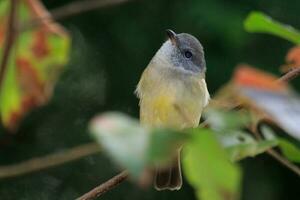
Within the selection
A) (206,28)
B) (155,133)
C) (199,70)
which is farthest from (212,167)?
(206,28)

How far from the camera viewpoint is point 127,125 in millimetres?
738

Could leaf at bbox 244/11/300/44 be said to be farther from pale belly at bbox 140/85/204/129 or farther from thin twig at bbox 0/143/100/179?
pale belly at bbox 140/85/204/129

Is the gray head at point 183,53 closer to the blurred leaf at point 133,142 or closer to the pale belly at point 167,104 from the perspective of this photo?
the pale belly at point 167,104

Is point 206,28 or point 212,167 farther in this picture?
point 206,28

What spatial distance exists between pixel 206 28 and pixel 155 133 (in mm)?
4359

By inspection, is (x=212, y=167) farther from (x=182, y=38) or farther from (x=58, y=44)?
(x=182, y=38)

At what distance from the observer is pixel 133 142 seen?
72 centimetres

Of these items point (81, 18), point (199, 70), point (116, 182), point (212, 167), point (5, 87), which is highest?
point (212, 167)

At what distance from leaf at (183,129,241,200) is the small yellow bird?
1605 mm

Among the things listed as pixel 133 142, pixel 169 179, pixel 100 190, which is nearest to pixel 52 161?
pixel 133 142

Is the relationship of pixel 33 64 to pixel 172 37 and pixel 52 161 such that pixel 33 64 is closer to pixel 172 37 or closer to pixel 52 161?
pixel 52 161

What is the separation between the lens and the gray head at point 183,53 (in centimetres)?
318

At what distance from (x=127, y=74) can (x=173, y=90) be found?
8.82ft

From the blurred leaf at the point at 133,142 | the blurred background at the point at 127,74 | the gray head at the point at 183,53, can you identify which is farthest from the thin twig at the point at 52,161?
the blurred background at the point at 127,74
